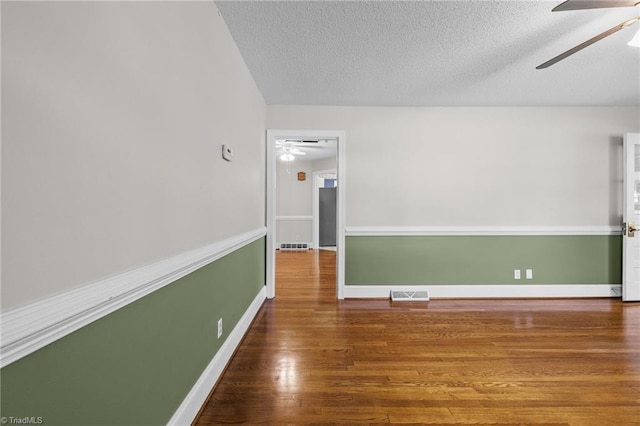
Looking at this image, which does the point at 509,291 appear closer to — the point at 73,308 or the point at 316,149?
the point at 73,308

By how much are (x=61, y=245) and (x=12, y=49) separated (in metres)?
0.44

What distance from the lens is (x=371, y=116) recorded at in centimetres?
351

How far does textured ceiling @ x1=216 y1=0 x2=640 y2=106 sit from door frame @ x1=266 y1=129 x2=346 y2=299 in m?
0.37

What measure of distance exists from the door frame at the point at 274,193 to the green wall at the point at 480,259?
11cm

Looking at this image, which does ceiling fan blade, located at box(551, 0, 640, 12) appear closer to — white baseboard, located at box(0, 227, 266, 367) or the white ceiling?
white baseboard, located at box(0, 227, 266, 367)

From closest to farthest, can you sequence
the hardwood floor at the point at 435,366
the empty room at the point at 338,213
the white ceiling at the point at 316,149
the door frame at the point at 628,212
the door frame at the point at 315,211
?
1. the empty room at the point at 338,213
2. the hardwood floor at the point at 435,366
3. the door frame at the point at 628,212
4. the white ceiling at the point at 316,149
5. the door frame at the point at 315,211

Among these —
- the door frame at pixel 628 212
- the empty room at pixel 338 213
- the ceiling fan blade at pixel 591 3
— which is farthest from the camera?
the door frame at pixel 628 212

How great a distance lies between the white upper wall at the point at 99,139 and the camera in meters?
0.62

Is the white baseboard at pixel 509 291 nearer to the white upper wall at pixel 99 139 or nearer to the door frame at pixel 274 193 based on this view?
the door frame at pixel 274 193

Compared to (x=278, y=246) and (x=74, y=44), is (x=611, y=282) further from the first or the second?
(x=278, y=246)

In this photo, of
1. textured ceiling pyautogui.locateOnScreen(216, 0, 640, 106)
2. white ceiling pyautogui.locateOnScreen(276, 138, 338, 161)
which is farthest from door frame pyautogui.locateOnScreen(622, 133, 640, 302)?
white ceiling pyautogui.locateOnScreen(276, 138, 338, 161)

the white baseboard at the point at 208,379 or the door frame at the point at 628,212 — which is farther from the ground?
the door frame at the point at 628,212

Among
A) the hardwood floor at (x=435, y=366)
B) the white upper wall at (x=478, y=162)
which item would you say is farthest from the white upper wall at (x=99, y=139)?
the white upper wall at (x=478, y=162)

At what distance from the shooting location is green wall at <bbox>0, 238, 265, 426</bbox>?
2.19 feet
